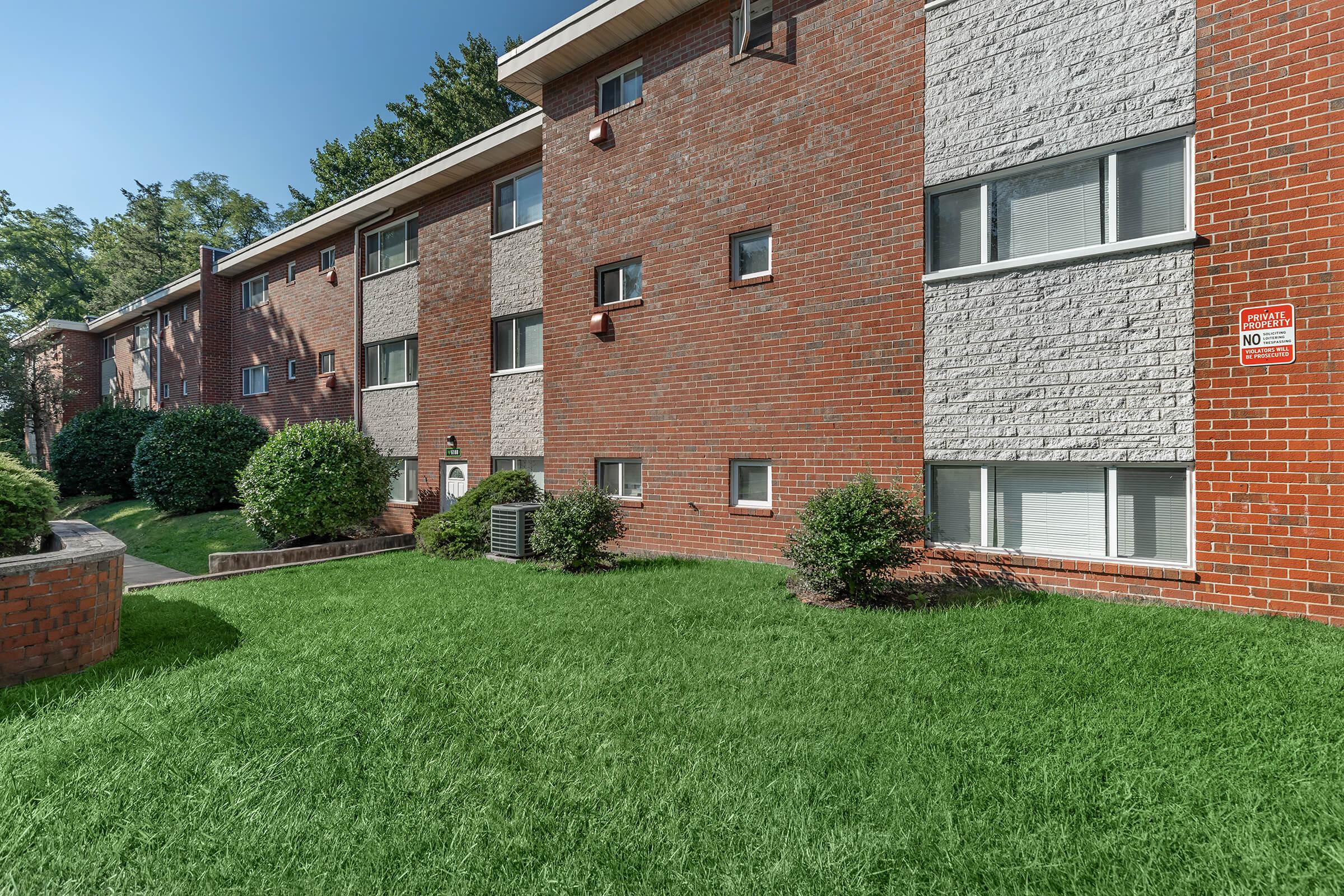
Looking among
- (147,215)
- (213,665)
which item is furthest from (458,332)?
(147,215)

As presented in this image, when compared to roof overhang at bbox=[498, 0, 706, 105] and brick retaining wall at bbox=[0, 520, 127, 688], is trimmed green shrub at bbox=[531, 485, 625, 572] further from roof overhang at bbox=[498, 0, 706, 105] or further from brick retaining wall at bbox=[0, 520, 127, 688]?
roof overhang at bbox=[498, 0, 706, 105]

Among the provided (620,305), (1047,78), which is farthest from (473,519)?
(1047,78)

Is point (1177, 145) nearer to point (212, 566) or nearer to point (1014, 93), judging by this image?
point (1014, 93)

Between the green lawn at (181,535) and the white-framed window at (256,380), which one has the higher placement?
the white-framed window at (256,380)

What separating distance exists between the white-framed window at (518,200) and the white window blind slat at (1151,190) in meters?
10.1

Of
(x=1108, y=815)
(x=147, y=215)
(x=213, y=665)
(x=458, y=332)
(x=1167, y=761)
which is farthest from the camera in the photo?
(x=147, y=215)

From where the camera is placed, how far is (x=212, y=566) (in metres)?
10.0

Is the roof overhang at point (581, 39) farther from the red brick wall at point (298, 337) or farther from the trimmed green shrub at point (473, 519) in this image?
the red brick wall at point (298, 337)

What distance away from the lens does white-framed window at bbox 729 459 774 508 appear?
8992 millimetres

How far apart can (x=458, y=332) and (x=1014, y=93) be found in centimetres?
1139

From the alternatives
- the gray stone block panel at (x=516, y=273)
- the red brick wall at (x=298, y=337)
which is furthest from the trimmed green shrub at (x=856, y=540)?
the red brick wall at (x=298, y=337)

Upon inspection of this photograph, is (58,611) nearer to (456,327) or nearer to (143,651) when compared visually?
(143,651)

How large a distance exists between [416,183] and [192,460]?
9650mm

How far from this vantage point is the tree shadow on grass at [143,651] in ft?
14.0
